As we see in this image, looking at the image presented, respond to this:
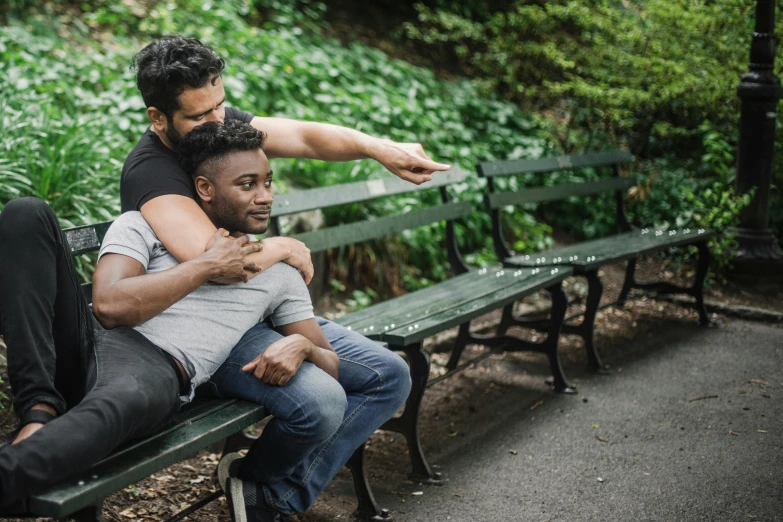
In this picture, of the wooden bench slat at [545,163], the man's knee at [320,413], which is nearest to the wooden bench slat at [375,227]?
the wooden bench slat at [545,163]

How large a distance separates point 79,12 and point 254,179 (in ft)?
17.5

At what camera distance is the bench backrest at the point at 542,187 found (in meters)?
5.04

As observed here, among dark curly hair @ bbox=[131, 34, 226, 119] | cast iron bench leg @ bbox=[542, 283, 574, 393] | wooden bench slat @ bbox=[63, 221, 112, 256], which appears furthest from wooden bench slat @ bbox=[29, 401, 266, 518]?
cast iron bench leg @ bbox=[542, 283, 574, 393]

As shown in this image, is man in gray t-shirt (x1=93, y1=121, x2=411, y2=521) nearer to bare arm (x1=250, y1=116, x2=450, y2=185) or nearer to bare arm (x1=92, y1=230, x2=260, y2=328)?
bare arm (x1=92, y1=230, x2=260, y2=328)

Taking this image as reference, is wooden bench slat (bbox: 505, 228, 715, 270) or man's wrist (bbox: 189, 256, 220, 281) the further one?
wooden bench slat (bbox: 505, 228, 715, 270)

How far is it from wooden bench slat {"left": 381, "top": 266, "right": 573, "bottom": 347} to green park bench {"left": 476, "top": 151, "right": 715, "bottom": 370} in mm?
245

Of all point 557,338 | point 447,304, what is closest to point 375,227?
point 447,304

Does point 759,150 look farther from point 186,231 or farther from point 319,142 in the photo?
point 186,231

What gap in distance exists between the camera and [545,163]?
5523 mm

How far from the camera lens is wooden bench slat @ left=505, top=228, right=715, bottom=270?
4805mm

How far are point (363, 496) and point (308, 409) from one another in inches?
28.9

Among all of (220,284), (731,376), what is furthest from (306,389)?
(731,376)

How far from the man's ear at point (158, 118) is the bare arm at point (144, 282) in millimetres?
572

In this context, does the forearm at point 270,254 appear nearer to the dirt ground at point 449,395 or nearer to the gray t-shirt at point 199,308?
the gray t-shirt at point 199,308
